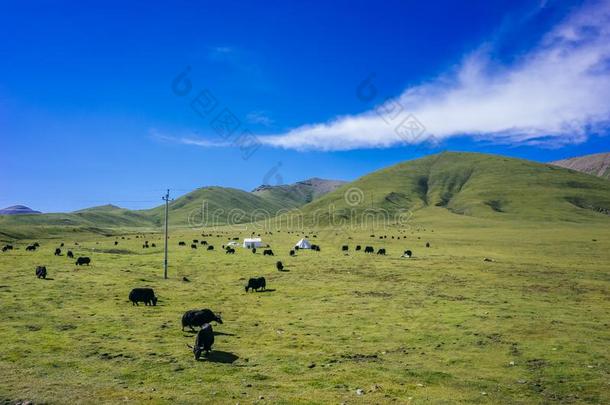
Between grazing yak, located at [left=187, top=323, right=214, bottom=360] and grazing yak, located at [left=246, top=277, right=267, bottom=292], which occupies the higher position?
grazing yak, located at [left=246, top=277, right=267, bottom=292]

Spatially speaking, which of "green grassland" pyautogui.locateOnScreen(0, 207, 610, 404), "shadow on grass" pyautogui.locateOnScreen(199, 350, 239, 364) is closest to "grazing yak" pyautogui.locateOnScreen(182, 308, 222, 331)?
"green grassland" pyautogui.locateOnScreen(0, 207, 610, 404)

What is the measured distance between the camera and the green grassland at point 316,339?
14984mm

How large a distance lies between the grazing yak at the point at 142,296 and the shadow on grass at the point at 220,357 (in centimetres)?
1223

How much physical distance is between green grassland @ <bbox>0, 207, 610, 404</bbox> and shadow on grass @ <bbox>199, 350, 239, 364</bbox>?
83 millimetres

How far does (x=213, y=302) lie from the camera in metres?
31.4

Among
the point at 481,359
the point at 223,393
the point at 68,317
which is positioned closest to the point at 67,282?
the point at 68,317

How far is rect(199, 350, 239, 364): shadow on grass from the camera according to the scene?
1803cm

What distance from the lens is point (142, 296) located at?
29.5m

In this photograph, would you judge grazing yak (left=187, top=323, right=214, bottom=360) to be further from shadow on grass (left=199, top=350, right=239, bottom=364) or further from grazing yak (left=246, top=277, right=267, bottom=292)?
grazing yak (left=246, top=277, right=267, bottom=292)

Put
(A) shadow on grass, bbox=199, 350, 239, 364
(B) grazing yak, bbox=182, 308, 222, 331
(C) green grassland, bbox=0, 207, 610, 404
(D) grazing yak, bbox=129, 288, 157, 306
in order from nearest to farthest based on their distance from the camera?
(C) green grassland, bbox=0, 207, 610, 404, (A) shadow on grass, bbox=199, 350, 239, 364, (B) grazing yak, bbox=182, 308, 222, 331, (D) grazing yak, bbox=129, 288, 157, 306

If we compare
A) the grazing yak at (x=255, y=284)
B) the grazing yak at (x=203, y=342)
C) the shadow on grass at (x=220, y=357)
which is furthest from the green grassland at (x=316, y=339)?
the grazing yak at (x=255, y=284)

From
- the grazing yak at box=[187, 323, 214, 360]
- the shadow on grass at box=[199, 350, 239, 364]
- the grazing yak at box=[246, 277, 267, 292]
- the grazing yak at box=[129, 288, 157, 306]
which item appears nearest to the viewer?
the shadow on grass at box=[199, 350, 239, 364]

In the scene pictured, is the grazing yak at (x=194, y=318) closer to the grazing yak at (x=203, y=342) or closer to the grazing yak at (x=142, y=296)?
the grazing yak at (x=203, y=342)

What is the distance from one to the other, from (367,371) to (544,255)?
5641 centimetres
